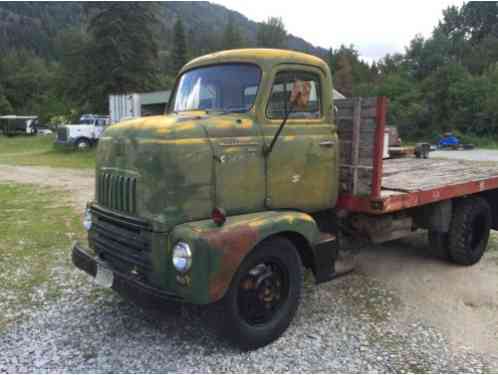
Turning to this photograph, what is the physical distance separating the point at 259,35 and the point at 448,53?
4381cm

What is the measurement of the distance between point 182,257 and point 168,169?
662 millimetres

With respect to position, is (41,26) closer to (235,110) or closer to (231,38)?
(231,38)

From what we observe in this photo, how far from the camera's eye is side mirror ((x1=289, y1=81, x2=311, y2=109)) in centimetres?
359

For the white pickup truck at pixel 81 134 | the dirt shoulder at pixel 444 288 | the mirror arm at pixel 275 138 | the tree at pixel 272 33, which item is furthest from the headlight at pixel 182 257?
the tree at pixel 272 33

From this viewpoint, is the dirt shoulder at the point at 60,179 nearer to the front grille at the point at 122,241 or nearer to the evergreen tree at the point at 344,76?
the front grille at the point at 122,241

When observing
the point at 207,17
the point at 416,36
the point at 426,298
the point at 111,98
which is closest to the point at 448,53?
the point at 416,36

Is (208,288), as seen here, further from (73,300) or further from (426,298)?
(426,298)

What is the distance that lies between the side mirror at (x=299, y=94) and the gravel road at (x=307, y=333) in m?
1.82

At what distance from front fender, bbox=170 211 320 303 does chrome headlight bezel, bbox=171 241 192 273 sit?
37mm

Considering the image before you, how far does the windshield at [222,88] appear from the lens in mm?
3830

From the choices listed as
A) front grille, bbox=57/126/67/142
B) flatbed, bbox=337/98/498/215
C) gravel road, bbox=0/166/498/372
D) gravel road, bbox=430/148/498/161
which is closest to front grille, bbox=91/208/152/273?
gravel road, bbox=0/166/498/372

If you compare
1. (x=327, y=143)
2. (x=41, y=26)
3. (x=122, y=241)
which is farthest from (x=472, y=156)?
(x=41, y=26)

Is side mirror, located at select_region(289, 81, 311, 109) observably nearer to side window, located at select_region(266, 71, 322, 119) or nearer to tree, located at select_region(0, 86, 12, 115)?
side window, located at select_region(266, 71, 322, 119)

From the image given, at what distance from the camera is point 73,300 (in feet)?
15.0
